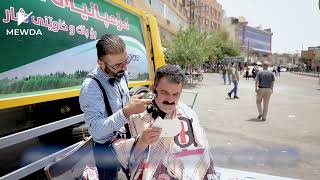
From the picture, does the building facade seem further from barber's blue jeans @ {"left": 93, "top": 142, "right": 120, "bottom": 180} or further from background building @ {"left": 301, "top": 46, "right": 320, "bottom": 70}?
barber's blue jeans @ {"left": 93, "top": 142, "right": 120, "bottom": 180}

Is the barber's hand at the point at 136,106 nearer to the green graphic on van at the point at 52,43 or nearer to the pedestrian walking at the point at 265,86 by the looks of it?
the green graphic on van at the point at 52,43

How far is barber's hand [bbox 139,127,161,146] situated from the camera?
214 cm

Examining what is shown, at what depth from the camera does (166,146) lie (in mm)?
2359

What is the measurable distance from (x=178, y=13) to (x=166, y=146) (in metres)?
55.1

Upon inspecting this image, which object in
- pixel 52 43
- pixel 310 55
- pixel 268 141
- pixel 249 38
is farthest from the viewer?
pixel 249 38

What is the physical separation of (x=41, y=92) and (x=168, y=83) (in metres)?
2.48

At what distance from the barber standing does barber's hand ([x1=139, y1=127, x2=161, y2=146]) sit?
0.16 m

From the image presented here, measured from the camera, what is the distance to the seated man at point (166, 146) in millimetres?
2324

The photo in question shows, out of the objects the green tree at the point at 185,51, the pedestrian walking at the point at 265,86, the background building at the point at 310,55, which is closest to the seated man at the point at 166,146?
the pedestrian walking at the point at 265,86

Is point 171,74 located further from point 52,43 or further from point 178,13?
point 178,13

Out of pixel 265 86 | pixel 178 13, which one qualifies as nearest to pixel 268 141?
pixel 265 86

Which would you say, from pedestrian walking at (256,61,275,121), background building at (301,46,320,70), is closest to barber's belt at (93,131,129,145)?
pedestrian walking at (256,61,275,121)

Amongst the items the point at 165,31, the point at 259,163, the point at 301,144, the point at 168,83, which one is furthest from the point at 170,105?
the point at 165,31

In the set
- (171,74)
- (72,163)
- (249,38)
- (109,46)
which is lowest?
(72,163)
